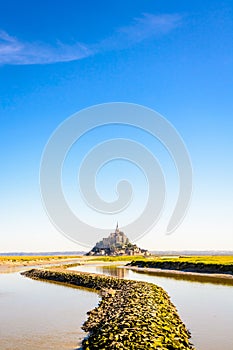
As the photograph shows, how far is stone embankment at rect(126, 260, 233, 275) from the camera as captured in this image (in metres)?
55.4

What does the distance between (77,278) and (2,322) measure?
23061mm

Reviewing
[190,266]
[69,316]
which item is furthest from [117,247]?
[69,316]

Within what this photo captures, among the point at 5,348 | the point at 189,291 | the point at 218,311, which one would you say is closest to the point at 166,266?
the point at 189,291

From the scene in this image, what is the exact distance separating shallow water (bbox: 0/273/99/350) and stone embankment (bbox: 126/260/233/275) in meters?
26.3

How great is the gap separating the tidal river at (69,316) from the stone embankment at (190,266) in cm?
1873

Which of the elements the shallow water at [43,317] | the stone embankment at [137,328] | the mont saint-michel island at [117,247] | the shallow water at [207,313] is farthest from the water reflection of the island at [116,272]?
the mont saint-michel island at [117,247]

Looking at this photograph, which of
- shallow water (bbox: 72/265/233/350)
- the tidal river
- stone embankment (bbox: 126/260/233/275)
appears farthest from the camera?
stone embankment (bbox: 126/260/233/275)

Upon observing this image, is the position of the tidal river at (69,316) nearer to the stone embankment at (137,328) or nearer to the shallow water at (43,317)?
the shallow water at (43,317)

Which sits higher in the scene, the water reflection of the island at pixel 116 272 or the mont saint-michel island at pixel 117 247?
the mont saint-michel island at pixel 117 247

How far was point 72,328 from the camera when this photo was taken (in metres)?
20.3

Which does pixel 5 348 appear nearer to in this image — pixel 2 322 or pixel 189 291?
pixel 2 322

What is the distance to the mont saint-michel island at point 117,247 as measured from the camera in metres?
157

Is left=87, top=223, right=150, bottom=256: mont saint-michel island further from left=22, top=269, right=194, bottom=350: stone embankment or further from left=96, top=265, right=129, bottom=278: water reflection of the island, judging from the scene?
left=22, top=269, right=194, bottom=350: stone embankment

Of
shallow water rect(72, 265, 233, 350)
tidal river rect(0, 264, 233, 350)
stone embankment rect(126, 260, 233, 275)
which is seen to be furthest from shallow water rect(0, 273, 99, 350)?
stone embankment rect(126, 260, 233, 275)
